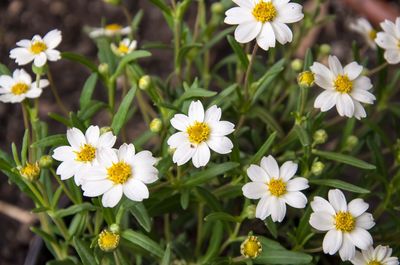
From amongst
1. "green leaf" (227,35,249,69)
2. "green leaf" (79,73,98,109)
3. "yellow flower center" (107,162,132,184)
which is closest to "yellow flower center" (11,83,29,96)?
"green leaf" (79,73,98,109)

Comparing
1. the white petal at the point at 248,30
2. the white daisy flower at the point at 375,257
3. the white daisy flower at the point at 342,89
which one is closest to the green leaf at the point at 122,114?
the white petal at the point at 248,30

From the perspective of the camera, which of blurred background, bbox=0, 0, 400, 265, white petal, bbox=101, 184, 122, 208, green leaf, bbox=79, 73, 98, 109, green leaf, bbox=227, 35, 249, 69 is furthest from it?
blurred background, bbox=0, 0, 400, 265

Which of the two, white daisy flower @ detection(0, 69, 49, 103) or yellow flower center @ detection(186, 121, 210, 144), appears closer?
yellow flower center @ detection(186, 121, 210, 144)

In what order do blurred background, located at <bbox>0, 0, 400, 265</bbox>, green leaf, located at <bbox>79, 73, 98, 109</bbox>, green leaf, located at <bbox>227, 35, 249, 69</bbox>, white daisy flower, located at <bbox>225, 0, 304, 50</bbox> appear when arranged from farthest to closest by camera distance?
blurred background, located at <bbox>0, 0, 400, 265</bbox> → green leaf, located at <bbox>79, 73, 98, 109</bbox> → green leaf, located at <bbox>227, 35, 249, 69</bbox> → white daisy flower, located at <bbox>225, 0, 304, 50</bbox>

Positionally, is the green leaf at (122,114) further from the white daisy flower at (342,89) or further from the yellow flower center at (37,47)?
the white daisy flower at (342,89)

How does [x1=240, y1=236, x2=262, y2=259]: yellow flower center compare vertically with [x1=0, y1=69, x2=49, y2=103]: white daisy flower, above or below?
below

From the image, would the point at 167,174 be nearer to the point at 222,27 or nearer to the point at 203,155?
the point at 203,155

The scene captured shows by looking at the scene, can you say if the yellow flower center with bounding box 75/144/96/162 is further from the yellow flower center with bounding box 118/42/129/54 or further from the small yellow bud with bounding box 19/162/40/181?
the yellow flower center with bounding box 118/42/129/54
